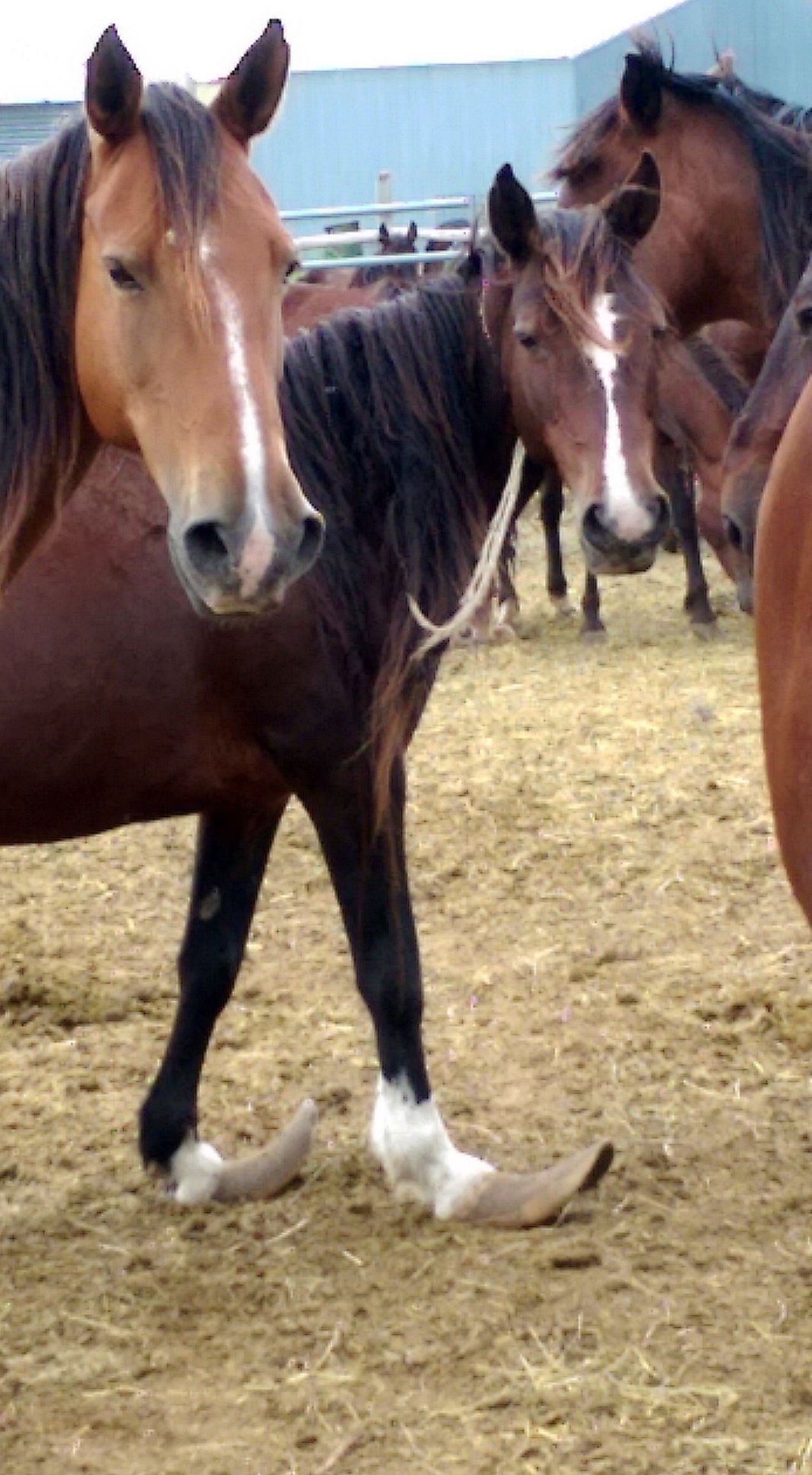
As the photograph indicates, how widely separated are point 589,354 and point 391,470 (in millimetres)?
428

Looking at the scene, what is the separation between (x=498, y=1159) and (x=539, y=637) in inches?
216

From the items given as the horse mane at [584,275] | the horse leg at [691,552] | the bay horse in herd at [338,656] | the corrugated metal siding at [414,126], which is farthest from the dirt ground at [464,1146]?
the corrugated metal siding at [414,126]

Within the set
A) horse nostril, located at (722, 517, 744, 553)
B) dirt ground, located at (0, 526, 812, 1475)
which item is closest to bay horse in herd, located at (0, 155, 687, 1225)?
dirt ground, located at (0, 526, 812, 1475)

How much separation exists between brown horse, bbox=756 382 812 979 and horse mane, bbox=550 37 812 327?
6.61ft

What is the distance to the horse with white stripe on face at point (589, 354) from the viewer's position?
3.10 m

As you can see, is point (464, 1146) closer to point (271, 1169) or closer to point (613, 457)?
point (271, 1169)

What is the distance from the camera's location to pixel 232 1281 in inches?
120

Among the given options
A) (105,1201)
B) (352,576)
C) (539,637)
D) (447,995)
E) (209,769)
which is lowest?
A: (539,637)

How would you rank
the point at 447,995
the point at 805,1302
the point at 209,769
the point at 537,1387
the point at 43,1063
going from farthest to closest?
1. the point at 447,995
2. the point at 43,1063
3. the point at 209,769
4. the point at 805,1302
5. the point at 537,1387

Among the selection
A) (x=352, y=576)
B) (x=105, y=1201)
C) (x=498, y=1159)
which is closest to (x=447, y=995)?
(x=498, y=1159)

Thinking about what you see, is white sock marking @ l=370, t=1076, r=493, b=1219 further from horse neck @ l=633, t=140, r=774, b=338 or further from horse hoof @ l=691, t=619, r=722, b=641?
horse hoof @ l=691, t=619, r=722, b=641

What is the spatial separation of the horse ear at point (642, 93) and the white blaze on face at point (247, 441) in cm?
249

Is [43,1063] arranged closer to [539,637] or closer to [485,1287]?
[485,1287]

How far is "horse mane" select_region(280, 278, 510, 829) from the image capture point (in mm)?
3170
